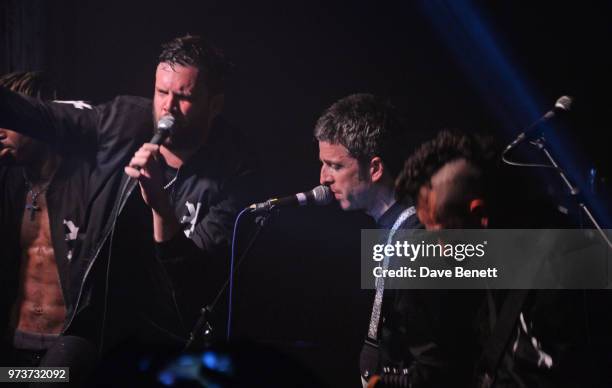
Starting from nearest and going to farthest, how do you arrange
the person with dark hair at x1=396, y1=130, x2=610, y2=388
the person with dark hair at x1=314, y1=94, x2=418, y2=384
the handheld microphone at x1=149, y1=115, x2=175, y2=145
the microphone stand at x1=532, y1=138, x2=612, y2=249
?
the person with dark hair at x1=396, y1=130, x2=610, y2=388, the microphone stand at x1=532, y1=138, x2=612, y2=249, the handheld microphone at x1=149, y1=115, x2=175, y2=145, the person with dark hair at x1=314, y1=94, x2=418, y2=384

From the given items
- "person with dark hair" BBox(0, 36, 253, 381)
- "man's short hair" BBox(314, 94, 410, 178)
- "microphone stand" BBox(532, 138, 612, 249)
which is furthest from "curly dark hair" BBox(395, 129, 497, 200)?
"person with dark hair" BBox(0, 36, 253, 381)

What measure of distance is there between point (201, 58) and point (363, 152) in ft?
3.77

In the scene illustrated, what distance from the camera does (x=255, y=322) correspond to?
387 cm

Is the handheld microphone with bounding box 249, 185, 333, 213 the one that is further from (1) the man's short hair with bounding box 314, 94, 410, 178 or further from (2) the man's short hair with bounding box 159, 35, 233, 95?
(2) the man's short hair with bounding box 159, 35, 233, 95

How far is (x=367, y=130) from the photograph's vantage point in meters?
3.72

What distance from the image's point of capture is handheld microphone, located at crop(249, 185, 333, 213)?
3176mm

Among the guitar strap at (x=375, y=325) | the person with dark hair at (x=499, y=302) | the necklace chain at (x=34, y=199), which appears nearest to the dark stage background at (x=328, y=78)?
the guitar strap at (x=375, y=325)

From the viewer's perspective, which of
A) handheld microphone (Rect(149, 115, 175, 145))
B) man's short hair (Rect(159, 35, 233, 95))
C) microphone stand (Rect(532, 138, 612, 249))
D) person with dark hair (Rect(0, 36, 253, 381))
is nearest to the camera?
microphone stand (Rect(532, 138, 612, 249))

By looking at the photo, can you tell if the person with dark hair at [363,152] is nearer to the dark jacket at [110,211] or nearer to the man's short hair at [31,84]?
the dark jacket at [110,211]

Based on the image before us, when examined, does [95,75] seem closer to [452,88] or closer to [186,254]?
[186,254]

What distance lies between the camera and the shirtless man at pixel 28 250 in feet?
12.5

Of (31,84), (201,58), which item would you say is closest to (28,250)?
(31,84)

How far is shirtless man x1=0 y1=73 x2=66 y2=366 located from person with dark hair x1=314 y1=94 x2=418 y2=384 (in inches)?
66.1

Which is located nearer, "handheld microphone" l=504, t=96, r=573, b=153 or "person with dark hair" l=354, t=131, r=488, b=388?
"person with dark hair" l=354, t=131, r=488, b=388
